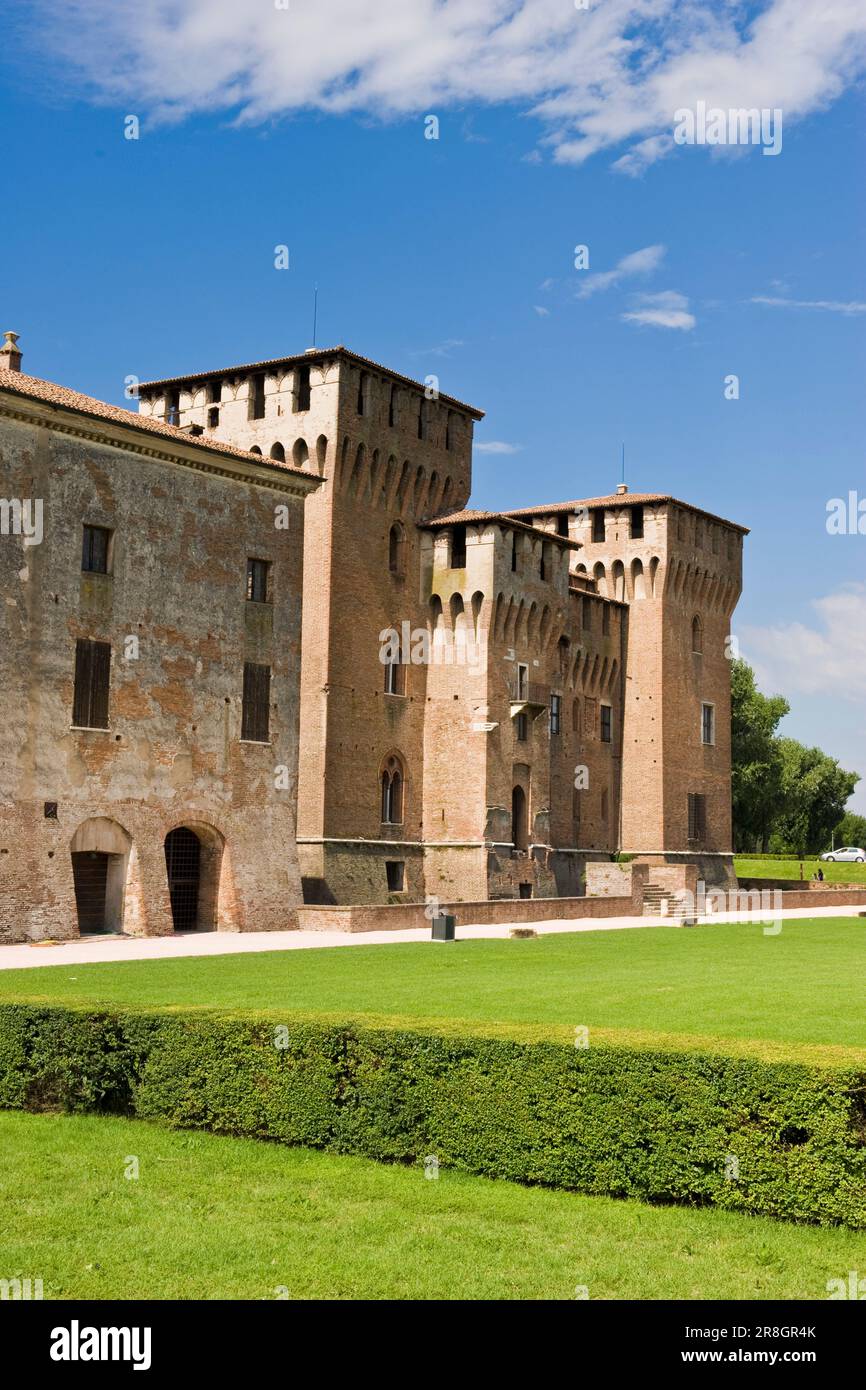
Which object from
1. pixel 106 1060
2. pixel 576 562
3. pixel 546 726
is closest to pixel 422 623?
pixel 546 726

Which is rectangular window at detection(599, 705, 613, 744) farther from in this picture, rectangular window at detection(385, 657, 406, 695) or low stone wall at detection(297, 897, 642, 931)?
rectangular window at detection(385, 657, 406, 695)

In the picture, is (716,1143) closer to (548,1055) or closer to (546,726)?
(548,1055)

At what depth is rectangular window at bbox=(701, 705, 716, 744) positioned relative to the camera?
54562mm

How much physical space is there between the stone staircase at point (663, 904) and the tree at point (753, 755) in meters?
24.5

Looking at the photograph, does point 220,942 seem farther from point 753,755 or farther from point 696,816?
point 753,755

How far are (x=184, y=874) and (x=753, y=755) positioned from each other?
4944 cm

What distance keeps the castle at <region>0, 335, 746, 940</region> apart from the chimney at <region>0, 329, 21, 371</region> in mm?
87

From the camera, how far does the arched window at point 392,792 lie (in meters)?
42.0

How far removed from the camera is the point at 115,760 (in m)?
29.2

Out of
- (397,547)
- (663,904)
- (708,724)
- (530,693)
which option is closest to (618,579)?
(708,724)

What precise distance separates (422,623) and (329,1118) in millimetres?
33630

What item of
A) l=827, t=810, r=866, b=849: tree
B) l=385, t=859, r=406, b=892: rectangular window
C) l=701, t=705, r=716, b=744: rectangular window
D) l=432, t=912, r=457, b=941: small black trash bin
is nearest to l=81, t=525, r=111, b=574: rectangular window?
l=432, t=912, r=457, b=941: small black trash bin

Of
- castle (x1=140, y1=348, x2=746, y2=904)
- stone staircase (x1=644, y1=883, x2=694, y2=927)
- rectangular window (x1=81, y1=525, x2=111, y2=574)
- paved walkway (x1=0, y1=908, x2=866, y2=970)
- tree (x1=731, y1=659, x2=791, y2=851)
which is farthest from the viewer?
tree (x1=731, y1=659, x2=791, y2=851)

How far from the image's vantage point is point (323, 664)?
39.3 meters
